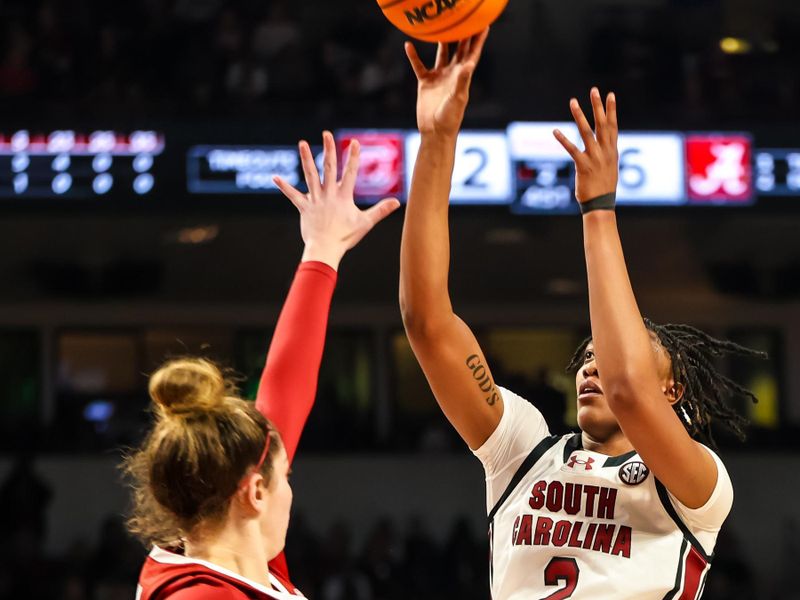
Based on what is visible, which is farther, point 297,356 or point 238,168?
point 238,168

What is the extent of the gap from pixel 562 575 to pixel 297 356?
24.3 inches

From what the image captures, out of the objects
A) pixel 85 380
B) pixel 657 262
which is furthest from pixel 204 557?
pixel 85 380

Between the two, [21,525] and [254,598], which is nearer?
[254,598]

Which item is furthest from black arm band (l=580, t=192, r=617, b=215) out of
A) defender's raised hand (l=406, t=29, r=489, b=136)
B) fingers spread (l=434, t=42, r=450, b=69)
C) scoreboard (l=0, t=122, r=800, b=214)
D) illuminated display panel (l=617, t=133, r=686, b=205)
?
illuminated display panel (l=617, t=133, r=686, b=205)

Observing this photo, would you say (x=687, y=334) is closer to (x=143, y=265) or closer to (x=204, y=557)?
(x=204, y=557)

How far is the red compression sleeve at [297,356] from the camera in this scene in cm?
185

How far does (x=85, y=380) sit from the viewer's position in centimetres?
978

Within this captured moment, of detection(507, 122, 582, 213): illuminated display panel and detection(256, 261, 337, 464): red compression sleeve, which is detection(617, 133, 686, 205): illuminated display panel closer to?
detection(507, 122, 582, 213): illuminated display panel

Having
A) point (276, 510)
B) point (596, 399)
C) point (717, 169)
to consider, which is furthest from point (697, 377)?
point (717, 169)

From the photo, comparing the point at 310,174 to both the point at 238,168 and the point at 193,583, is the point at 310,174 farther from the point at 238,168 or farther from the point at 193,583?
the point at 238,168

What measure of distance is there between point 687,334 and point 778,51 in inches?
279

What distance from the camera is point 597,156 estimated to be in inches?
76.4

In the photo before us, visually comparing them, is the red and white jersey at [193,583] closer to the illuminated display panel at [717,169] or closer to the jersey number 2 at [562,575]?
the jersey number 2 at [562,575]

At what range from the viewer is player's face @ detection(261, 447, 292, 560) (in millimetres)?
1594
